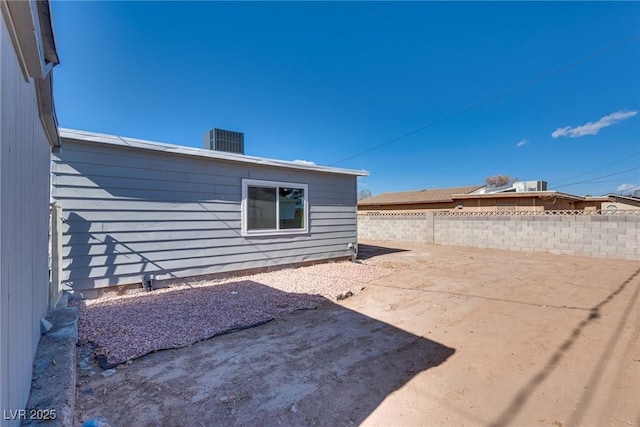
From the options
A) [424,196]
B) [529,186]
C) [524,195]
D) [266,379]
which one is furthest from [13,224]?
[424,196]

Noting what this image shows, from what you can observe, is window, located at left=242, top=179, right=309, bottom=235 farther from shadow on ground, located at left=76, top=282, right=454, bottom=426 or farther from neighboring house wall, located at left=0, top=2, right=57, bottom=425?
neighboring house wall, located at left=0, top=2, right=57, bottom=425

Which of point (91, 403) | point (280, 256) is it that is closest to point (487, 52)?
point (280, 256)

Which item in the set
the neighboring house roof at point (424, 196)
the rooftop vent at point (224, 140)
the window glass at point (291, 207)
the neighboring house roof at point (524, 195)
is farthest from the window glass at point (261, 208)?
the neighboring house roof at point (424, 196)

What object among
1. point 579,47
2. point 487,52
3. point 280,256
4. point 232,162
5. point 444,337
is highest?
point 487,52

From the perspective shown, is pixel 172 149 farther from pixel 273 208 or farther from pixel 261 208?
pixel 273 208

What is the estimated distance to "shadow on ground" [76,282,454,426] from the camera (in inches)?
72.6

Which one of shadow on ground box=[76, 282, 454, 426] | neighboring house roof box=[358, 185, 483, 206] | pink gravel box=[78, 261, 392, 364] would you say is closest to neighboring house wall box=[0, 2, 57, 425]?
shadow on ground box=[76, 282, 454, 426]

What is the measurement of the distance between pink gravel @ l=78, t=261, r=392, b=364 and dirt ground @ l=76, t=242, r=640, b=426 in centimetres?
25

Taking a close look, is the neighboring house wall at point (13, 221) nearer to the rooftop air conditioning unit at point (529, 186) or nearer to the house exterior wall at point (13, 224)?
the house exterior wall at point (13, 224)

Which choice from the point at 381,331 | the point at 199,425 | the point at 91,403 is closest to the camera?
the point at 199,425

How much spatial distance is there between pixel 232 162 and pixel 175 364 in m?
3.91

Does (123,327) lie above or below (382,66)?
below

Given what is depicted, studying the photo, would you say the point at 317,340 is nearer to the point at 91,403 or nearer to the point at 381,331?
the point at 381,331

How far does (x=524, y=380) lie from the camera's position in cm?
227
